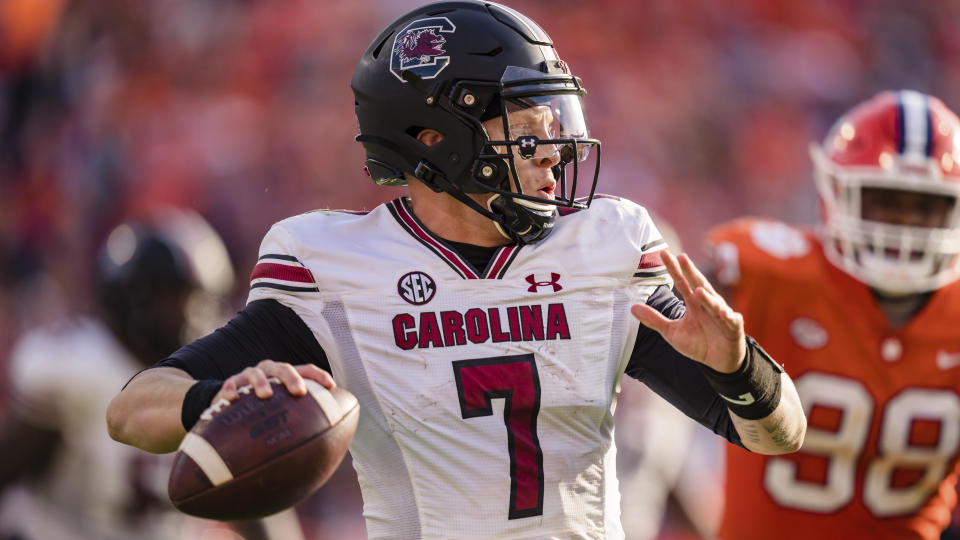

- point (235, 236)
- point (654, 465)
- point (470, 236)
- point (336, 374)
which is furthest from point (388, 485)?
point (235, 236)

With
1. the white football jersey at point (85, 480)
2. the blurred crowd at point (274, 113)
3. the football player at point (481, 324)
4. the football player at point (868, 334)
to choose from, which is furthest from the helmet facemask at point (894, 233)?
the blurred crowd at point (274, 113)

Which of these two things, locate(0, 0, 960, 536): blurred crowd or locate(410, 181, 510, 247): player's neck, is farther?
locate(0, 0, 960, 536): blurred crowd

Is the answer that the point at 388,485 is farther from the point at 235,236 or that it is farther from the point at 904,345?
the point at 235,236

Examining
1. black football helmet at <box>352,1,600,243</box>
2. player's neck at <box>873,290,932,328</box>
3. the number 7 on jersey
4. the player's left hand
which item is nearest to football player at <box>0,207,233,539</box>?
black football helmet at <box>352,1,600,243</box>

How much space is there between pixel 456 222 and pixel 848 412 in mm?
1648

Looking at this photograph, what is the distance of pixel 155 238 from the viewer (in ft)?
14.1

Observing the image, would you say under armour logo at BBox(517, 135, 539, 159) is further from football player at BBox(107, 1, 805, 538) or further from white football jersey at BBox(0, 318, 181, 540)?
white football jersey at BBox(0, 318, 181, 540)

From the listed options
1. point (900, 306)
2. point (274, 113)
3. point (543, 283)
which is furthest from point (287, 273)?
point (274, 113)

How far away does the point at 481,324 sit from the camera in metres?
2.28

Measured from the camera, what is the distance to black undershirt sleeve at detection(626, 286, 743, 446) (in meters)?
2.27

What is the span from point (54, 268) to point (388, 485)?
505 centimetres

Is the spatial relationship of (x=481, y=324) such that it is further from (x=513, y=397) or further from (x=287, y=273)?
(x=287, y=273)

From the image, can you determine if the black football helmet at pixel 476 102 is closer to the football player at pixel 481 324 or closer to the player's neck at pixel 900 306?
the football player at pixel 481 324

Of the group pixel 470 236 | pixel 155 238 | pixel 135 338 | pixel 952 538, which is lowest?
pixel 952 538
